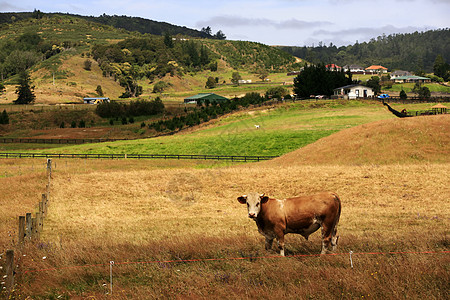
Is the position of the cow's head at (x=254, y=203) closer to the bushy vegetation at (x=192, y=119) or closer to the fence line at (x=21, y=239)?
the fence line at (x=21, y=239)

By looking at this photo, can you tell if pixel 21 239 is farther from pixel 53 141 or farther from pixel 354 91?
pixel 354 91

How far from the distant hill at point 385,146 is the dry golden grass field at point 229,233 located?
316mm

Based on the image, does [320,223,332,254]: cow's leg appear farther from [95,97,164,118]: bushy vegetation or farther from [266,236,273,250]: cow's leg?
[95,97,164,118]: bushy vegetation

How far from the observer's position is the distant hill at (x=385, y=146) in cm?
5022

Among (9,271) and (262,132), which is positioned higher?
(9,271)

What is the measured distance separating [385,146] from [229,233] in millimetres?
39670

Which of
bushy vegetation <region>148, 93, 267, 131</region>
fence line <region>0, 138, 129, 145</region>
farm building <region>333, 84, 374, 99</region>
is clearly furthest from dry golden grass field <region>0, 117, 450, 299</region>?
farm building <region>333, 84, 374, 99</region>

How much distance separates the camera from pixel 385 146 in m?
53.6

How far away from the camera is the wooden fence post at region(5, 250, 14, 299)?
12130 millimetres

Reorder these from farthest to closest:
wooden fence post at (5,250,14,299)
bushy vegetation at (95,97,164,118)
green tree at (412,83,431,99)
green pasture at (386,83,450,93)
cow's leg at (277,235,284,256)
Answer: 1. green pasture at (386,83,450,93)
2. green tree at (412,83,431,99)
3. bushy vegetation at (95,97,164,118)
4. cow's leg at (277,235,284,256)
5. wooden fence post at (5,250,14,299)

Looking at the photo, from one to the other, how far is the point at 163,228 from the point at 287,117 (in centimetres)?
7783

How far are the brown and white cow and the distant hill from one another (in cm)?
3753

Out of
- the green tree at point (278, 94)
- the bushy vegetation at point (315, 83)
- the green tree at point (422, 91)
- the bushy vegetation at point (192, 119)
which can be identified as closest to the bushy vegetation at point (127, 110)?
the bushy vegetation at point (192, 119)

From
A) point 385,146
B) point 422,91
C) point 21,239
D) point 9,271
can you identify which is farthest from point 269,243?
point 422,91
